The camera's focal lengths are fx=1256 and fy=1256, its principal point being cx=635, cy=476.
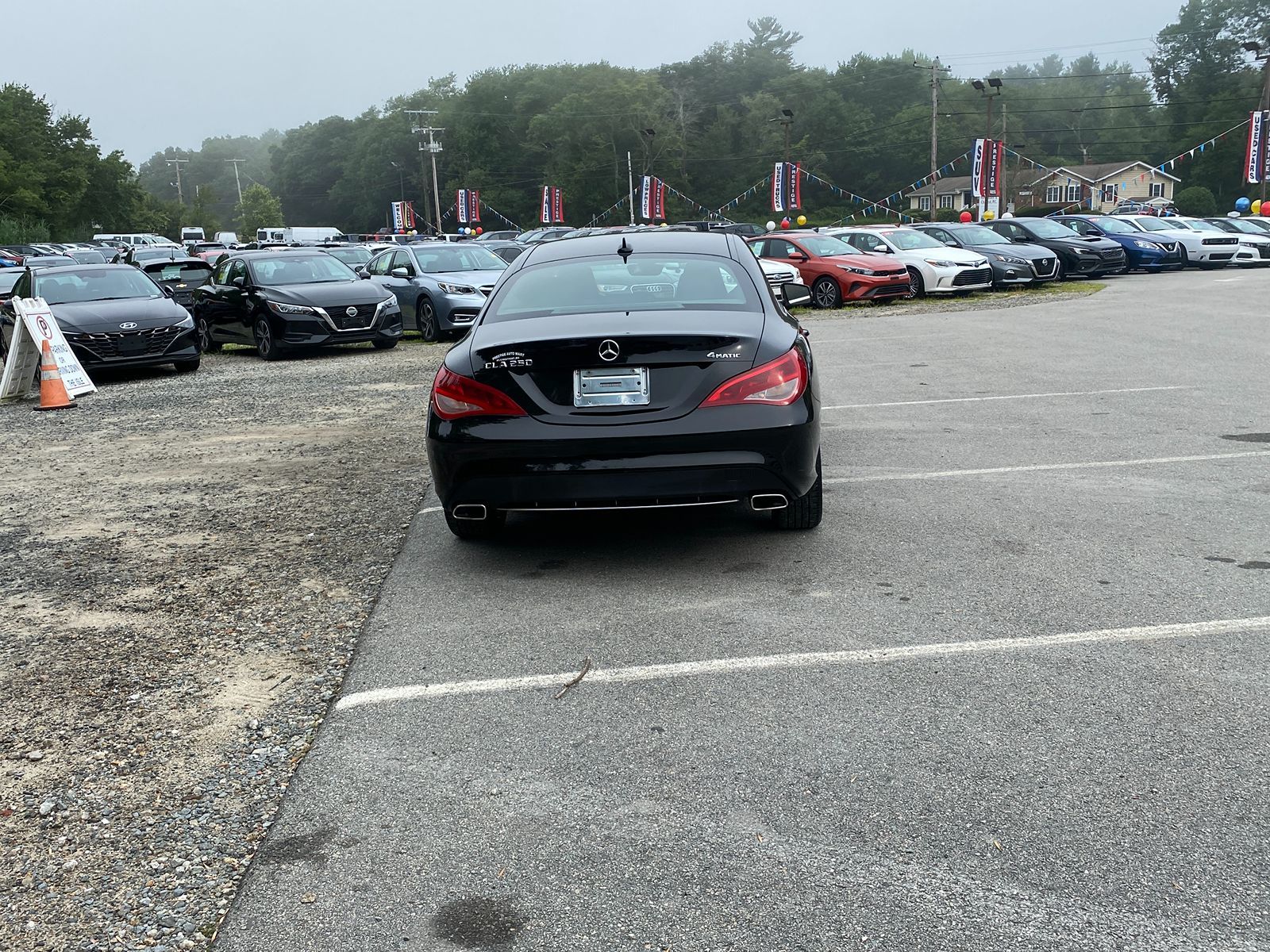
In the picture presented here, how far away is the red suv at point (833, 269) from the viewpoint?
2364cm

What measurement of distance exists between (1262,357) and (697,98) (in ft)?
403

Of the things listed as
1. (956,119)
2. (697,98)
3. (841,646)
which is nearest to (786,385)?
(841,646)

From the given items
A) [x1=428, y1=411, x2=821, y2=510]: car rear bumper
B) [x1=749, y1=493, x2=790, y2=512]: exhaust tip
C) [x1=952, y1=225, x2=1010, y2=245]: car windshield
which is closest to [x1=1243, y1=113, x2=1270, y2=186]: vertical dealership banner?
[x1=952, y1=225, x2=1010, y2=245]: car windshield

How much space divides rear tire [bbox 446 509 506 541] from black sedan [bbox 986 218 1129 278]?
2409 cm

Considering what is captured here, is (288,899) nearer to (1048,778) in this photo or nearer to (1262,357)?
(1048,778)

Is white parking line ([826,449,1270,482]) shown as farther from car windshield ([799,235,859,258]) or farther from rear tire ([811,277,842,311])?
car windshield ([799,235,859,258])

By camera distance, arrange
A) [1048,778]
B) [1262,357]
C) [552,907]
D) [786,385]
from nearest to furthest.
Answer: [552,907] → [1048,778] → [786,385] → [1262,357]

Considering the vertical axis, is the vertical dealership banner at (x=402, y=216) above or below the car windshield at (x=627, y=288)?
above

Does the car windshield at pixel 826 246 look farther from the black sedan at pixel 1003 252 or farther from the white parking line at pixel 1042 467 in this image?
the white parking line at pixel 1042 467

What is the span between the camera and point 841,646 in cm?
475

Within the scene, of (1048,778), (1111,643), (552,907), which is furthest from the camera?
(1111,643)

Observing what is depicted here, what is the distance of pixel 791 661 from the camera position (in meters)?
4.63

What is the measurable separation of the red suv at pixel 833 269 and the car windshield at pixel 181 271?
41.7 ft

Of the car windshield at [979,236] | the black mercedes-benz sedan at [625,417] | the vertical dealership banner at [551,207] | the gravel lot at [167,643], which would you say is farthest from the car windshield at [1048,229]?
the vertical dealership banner at [551,207]
